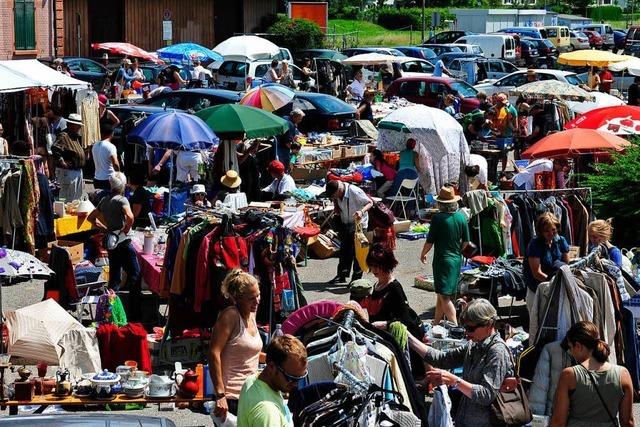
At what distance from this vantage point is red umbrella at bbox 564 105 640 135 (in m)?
18.9

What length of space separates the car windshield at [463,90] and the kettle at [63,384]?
24207 millimetres

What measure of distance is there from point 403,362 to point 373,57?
28.5m

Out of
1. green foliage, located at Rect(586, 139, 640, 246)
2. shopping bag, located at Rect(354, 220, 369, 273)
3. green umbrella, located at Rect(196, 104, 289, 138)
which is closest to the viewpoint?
shopping bag, located at Rect(354, 220, 369, 273)

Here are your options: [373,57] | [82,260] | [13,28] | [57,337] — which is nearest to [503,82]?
[373,57]

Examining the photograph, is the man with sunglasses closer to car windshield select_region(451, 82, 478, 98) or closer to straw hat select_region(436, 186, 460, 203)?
straw hat select_region(436, 186, 460, 203)

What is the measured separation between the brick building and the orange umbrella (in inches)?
974

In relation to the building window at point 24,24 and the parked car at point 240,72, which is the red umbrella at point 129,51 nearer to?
the parked car at point 240,72

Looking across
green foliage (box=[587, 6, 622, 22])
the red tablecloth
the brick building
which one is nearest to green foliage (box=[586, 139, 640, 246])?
the red tablecloth

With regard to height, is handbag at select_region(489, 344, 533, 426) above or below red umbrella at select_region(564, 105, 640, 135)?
below

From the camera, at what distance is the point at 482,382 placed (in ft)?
27.1

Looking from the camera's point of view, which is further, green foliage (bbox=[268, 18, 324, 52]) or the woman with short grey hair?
green foliage (bbox=[268, 18, 324, 52])

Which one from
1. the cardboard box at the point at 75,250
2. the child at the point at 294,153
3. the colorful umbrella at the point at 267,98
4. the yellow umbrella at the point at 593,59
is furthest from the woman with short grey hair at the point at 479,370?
the yellow umbrella at the point at 593,59

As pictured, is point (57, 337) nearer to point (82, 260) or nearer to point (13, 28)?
point (82, 260)

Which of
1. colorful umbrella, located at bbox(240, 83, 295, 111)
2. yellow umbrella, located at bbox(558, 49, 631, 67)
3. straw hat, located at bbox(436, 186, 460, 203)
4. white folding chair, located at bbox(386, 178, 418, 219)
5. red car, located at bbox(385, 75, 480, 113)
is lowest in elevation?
white folding chair, located at bbox(386, 178, 418, 219)
